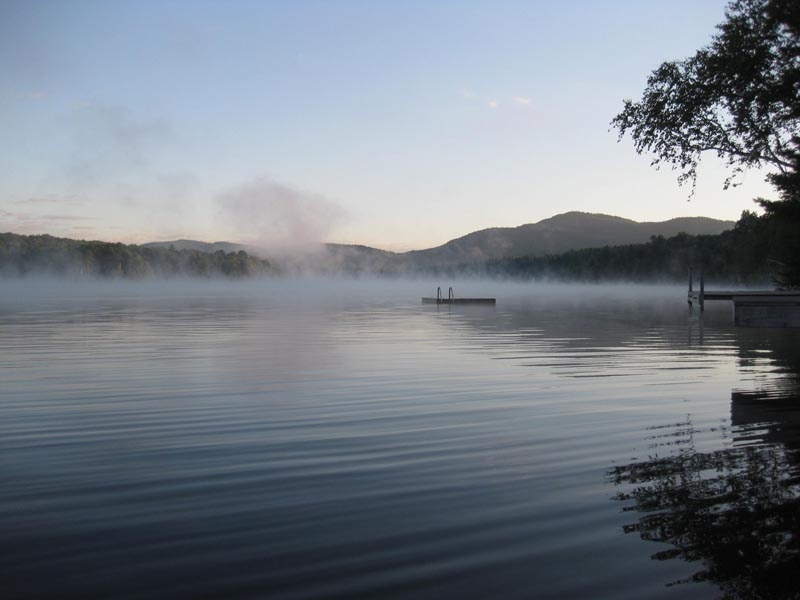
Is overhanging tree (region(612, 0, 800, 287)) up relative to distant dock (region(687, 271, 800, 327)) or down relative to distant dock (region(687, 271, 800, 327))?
up

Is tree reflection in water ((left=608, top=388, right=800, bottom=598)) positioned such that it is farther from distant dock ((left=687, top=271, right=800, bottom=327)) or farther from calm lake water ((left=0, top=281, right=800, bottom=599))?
distant dock ((left=687, top=271, right=800, bottom=327))

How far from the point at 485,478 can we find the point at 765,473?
277 centimetres

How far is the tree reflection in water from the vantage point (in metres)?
4.93

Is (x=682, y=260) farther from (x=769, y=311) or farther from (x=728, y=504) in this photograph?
(x=728, y=504)

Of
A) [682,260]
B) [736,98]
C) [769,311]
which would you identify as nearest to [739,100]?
[736,98]

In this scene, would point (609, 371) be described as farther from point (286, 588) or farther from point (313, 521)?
point (286, 588)

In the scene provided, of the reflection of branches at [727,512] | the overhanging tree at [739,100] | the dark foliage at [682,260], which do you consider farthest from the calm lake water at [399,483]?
the dark foliage at [682,260]

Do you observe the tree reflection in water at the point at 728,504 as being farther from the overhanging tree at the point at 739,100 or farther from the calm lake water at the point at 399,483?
the overhanging tree at the point at 739,100

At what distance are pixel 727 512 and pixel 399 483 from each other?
9.63ft

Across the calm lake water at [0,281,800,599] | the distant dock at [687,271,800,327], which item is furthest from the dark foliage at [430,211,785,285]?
the calm lake water at [0,281,800,599]

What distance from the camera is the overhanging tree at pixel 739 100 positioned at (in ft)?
73.1

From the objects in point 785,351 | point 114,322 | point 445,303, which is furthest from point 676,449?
point 445,303

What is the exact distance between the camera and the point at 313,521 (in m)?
6.05

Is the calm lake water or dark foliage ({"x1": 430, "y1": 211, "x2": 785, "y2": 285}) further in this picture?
dark foliage ({"x1": 430, "y1": 211, "x2": 785, "y2": 285})
